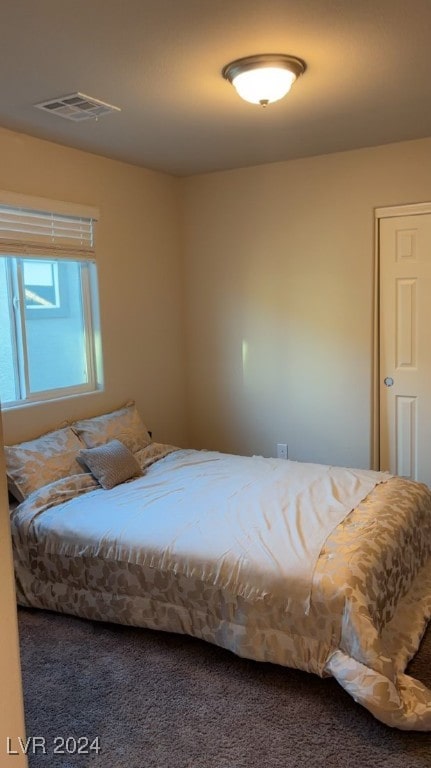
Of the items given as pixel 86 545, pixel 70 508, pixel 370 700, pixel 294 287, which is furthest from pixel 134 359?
pixel 370 700

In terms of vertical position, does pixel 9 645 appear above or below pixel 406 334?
below

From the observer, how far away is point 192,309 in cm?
488

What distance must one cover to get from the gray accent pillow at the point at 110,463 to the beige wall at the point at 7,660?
6.82ft

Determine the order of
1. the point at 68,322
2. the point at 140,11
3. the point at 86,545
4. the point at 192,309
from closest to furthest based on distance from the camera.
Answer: the point at 140,11, the point at 86,545, the point at 68,322, the point at 192,309

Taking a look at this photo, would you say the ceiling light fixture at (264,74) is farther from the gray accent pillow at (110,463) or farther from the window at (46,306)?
the gray accent pillow at (110,463)

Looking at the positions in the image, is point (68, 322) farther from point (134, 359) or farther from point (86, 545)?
point (86, 545)

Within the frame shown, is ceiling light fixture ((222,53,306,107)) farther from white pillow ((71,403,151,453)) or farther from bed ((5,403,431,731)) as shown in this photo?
white pillow ((71,403,151,453))

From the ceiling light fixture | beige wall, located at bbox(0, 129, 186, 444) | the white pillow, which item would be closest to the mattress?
the white pillow

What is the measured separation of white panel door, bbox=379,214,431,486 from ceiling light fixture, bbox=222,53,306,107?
66.9 inches

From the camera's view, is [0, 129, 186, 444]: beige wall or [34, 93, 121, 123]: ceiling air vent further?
[0, 129, 186, 444]: beige wall

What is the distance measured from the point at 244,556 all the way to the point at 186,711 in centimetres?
60

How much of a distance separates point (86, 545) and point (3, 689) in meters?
1.58

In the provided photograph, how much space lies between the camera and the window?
11.3 feet

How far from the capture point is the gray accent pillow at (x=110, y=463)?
340cm
